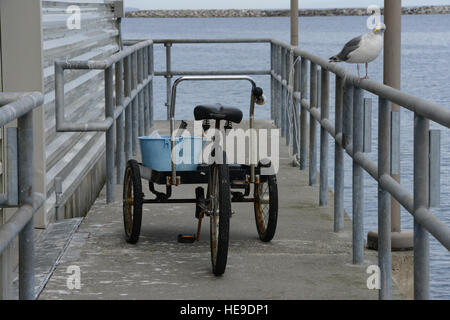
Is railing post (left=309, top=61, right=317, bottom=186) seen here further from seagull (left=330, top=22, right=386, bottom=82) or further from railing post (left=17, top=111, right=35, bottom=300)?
railing post (left=17, top=111, right=35, bottom=300)

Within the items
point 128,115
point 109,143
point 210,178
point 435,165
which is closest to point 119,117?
point 109,143

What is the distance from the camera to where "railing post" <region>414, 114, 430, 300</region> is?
4.14 meters

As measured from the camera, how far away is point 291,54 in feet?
32.6

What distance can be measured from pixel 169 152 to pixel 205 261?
72 centimetres

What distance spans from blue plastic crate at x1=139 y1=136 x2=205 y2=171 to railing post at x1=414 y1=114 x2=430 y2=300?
91.0 inches

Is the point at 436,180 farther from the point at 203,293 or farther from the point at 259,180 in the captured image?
the point at 259,180

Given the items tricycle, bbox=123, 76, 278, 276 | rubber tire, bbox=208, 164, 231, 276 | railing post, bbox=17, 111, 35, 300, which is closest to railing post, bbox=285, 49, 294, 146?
tricycle, bbox=123, 76, 278, 276

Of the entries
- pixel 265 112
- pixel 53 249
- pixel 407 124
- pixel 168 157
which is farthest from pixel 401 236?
pixel 265 112

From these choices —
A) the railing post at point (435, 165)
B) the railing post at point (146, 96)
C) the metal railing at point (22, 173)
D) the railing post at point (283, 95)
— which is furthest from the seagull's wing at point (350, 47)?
the railing post at point (146, 96)

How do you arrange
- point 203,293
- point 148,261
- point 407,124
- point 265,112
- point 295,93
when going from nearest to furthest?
point 203,293 → point 148,261 → point 295,93 → point 407,124 → point 265,112

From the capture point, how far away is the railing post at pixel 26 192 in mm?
3900

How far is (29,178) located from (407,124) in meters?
12.8

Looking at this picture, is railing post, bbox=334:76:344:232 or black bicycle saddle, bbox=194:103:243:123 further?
railing post, bbox=334:76:344:232

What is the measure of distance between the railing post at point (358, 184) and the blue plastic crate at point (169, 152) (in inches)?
38.5
